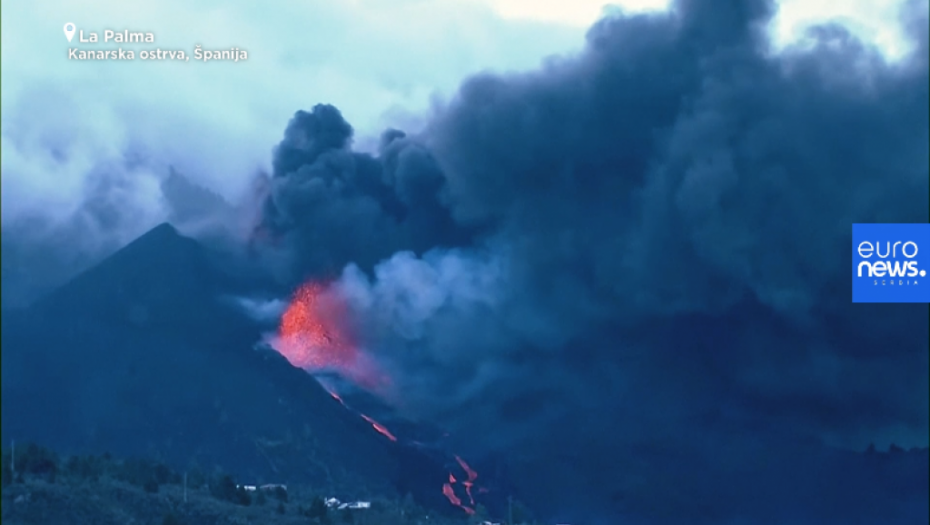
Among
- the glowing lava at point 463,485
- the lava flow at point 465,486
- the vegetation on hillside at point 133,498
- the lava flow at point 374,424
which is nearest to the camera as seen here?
the vegetation on hillside at point 133,498

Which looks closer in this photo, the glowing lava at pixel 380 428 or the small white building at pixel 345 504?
the small white building at pixel 345 504

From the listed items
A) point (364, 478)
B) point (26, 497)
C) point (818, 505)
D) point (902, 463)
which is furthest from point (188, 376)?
point (902, 463)

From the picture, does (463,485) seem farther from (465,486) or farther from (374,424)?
(374,424)

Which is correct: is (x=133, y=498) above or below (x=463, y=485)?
below

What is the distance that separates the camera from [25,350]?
57.9m

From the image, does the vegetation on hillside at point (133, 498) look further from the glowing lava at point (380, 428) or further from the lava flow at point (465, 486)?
the glowing lava at point (380, 428)

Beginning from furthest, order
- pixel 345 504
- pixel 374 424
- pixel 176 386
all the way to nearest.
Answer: pixel 374 424 < pixel 176 386 < pixel 345 504

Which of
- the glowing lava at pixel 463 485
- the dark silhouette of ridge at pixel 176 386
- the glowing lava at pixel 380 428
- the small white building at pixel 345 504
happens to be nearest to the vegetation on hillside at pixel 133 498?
the small white building at pixel 345 504

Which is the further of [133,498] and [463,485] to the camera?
[463,485]

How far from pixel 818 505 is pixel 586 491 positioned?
16.5 m

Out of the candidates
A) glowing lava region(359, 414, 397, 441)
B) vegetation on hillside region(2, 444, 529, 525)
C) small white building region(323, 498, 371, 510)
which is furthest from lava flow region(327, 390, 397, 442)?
vegetation on hillside region(2, 444, 529, 525)

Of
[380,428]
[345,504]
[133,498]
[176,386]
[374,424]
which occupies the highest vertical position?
[374,424]

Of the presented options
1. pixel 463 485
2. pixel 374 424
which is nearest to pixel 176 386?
pixel 374 424

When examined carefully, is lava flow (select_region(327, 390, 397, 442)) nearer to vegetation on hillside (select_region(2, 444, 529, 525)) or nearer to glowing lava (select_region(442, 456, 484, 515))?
glowing lava (select_region(442, 456, 484, 515))
